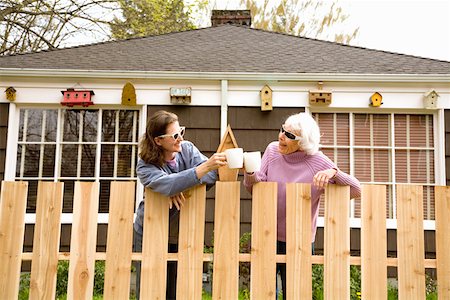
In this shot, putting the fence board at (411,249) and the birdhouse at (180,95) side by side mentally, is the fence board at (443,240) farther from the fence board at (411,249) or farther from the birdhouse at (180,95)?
the birdhouse at (180,95)

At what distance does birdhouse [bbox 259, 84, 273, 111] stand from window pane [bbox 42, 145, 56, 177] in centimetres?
276

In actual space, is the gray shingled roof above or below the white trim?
above

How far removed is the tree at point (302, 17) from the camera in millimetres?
14641

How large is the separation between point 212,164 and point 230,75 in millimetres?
3356

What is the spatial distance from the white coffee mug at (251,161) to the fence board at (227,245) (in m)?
0.15

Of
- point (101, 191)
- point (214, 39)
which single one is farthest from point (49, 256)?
point (214, 39)

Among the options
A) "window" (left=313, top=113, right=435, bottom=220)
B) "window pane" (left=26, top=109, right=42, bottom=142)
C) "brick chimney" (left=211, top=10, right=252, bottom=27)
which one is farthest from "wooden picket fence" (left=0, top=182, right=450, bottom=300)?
"brick chimney" (left=211, top=10, right=252, bottom=27)

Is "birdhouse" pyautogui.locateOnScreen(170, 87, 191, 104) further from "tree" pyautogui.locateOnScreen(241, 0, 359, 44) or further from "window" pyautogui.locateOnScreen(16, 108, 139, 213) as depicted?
"tree" pyautogui.locateOnScreen(241, 0, 359, 44)

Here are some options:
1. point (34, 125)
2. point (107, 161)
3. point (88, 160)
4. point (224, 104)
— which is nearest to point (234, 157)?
point (224, 104)

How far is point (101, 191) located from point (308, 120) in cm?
381

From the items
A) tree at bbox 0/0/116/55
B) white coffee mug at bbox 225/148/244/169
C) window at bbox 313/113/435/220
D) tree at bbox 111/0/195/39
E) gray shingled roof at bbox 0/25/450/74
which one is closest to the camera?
white coffee mug at bbox 225/148/244/169

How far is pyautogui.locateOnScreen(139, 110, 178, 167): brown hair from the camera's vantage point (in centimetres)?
221

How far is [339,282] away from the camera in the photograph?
2.22 meters

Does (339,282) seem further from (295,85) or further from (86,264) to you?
(295,85)
